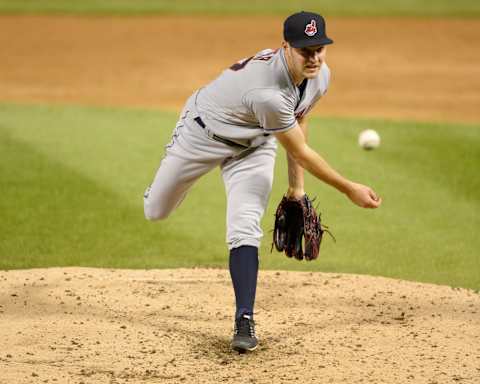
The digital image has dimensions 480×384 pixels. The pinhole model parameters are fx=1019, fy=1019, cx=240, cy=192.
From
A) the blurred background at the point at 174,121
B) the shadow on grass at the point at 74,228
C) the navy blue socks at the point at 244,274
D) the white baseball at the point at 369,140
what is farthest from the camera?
the white baseball at the point at 369,140

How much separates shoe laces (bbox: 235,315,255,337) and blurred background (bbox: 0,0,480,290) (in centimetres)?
198

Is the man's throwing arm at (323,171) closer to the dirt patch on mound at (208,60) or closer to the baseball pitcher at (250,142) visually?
the baseball pitcher at (250,142)

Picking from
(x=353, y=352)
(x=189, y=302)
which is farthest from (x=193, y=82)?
(x=353, y=352)

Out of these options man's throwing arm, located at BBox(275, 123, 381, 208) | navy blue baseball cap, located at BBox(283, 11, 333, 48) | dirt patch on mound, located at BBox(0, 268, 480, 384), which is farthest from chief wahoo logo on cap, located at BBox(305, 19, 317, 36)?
dirt patch on mound, located at BBox(0, 268, 480, 384)

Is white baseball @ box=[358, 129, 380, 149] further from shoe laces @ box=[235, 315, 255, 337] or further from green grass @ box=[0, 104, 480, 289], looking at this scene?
shoe laces @ box=[235, 315, 255, 337]

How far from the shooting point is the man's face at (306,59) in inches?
199

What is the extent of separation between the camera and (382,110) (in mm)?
12641

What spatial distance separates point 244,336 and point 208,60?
1097 cm

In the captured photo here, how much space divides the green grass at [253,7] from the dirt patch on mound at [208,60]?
76 centimetres

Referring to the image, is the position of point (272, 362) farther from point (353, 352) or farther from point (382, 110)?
point (382, 110)

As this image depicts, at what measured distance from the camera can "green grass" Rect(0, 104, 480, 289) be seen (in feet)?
24.3

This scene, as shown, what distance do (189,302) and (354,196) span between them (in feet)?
5.30

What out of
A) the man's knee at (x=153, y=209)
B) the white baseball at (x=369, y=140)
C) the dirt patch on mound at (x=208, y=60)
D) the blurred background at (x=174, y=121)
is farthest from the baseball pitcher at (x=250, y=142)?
the dirt patch on mound at (x=208, y=60)

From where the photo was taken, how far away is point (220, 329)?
5766mm
